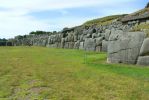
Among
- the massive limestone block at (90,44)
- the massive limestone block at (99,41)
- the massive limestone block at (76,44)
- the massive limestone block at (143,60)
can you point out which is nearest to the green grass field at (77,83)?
the massive limestone block at (143,60)

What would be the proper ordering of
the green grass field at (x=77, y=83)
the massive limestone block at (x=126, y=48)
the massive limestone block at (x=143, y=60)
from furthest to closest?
the massive limestone block at (x=126, y=48)
the massive limestone block at (x=143, y=60)
the green grass field at (x=77, y=83)

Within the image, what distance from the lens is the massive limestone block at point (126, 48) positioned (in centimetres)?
2456

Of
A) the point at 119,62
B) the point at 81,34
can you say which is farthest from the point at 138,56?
the point at 81,34

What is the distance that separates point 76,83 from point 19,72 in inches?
238

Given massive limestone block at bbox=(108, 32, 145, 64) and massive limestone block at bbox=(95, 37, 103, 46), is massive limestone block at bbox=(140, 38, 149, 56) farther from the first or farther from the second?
massive limestone block at bbox=(95, 37, 103, 46)

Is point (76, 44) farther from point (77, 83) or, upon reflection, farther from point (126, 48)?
point (77, 83)

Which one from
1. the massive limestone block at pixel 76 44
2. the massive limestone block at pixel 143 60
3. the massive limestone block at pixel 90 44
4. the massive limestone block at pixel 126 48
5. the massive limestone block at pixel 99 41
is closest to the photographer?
the massive limestone block at pixel 143 60

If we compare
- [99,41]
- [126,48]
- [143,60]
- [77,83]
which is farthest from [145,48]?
[99,41]

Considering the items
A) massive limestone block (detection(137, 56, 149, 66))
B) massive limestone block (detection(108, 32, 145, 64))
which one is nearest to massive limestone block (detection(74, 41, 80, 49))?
massive limestone block (detection(108, 32, 145, 64))

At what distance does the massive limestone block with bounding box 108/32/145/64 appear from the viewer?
2456 cm

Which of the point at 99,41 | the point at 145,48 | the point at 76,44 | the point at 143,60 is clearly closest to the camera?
the point at 145,48

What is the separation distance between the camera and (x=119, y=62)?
25859 mm

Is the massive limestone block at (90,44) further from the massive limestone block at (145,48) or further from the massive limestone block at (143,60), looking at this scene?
the massive limestone block at (145,48)

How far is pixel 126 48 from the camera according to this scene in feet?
82.8
